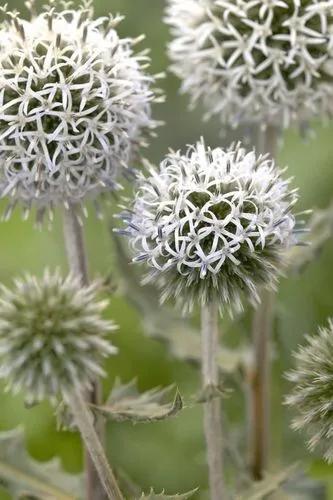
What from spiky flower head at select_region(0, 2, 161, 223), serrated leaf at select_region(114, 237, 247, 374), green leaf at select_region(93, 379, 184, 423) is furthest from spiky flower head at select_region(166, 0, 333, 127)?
green leaf at select_region(93, 379, 184, 423)

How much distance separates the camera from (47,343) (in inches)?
32.5

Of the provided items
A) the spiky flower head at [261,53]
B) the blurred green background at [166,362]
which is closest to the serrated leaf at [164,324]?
the blurred green background at [166,362]

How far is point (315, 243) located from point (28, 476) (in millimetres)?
506

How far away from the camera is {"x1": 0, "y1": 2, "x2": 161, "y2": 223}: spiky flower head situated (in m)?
0.96

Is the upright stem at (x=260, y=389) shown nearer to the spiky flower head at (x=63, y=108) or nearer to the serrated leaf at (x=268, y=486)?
the serrated leaf at (x=268, y=486)

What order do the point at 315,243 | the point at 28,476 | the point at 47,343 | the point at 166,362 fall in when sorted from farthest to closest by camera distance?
the point at 166,362 → the point at 315,243 → the point at 28,476 → the point at 47,343

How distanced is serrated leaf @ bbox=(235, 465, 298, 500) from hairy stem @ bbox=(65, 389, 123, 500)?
22 cm

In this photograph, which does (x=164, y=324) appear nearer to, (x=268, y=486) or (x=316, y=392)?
(x=268, y=486)

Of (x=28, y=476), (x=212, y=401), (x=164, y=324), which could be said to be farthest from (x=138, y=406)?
(x=164, y=324)

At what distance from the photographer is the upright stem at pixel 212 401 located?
0.94m

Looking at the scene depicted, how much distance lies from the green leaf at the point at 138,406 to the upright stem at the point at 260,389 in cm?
27

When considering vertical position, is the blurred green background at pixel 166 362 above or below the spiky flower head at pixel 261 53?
below

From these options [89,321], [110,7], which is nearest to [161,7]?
[110,7]

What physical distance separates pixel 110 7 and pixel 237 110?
37.0 inches
